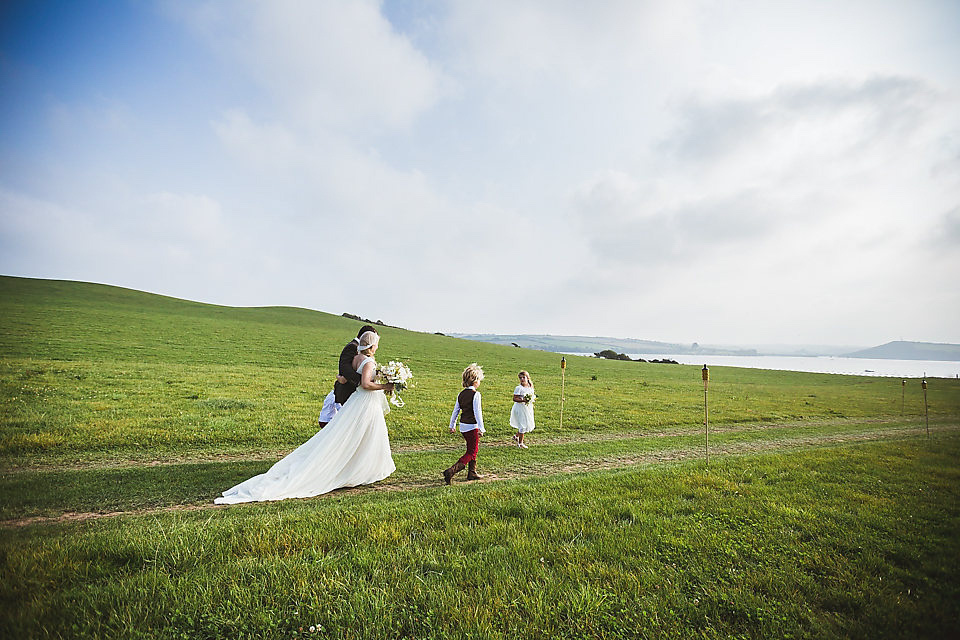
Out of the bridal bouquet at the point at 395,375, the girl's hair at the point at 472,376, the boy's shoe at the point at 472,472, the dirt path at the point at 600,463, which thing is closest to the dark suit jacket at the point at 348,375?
the bridal bouquet at the point at 395,375

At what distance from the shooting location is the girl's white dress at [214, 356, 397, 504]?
340 inches

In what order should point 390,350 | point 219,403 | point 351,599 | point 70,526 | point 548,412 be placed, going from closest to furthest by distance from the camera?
1. point 351,599
2. point 70,526
3. point 219,403
4. point 548,412
5. point 390,350

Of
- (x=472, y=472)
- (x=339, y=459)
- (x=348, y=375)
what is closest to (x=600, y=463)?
(x=472, y=472)

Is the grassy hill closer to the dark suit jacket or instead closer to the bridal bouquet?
the dark suit jacket

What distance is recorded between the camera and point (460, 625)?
152 inches

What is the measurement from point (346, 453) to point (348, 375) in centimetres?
177

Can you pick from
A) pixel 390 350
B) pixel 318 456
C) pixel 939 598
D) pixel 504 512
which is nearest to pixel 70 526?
pixel 318 456

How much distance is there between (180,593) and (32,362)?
98.4 ft

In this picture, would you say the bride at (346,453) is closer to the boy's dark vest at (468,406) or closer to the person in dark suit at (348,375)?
the person in dark suit at (348,375)

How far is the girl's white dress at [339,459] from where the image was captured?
8625 millimetres

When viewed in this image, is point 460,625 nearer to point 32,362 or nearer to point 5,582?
point 5,582

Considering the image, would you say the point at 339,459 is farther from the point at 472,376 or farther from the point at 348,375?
the point at 472,376

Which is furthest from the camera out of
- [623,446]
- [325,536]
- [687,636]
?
[623,446]

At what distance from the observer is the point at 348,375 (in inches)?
399
